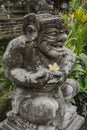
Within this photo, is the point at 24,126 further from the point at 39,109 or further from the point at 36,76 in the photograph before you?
the point at 36,76

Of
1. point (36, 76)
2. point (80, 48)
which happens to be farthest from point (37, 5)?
point (36, 76)

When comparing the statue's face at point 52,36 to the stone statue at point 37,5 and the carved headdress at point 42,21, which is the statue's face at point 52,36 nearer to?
the carved headdress at point 42,21

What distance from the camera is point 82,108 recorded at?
3.03 metres

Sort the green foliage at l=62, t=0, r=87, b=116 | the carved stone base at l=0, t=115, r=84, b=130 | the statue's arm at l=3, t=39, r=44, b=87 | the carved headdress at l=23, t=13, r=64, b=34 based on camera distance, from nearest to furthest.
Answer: the carved headdress at l=23, t=13, r=64, b=34 < the statue's arm at l=3, t=39, r=44, b=87 < the carved stone base at l=0, t=115, r=84, b=130 < the green foliage at l=62, t=0, r=87, b=116

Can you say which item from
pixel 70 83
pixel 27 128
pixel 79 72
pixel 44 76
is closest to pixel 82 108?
pixel 79 72

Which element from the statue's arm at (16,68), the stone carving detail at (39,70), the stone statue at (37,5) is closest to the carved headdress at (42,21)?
the stone carving detail at (39,70)

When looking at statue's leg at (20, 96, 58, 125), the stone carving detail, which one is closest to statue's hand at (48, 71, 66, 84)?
the stone carving detail

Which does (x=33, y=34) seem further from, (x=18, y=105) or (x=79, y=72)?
(x=79, y=72)

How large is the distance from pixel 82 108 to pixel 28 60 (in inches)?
57.0

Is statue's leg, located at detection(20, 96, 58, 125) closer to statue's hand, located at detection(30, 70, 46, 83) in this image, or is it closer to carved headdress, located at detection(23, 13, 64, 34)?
statue's hand, located at detection(30, 70, 46, 83)

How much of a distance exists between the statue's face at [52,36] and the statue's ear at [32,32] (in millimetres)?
46

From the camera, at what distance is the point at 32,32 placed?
1730 mm

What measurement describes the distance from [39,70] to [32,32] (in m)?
0.30

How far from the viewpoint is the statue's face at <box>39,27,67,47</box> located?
1706mm
